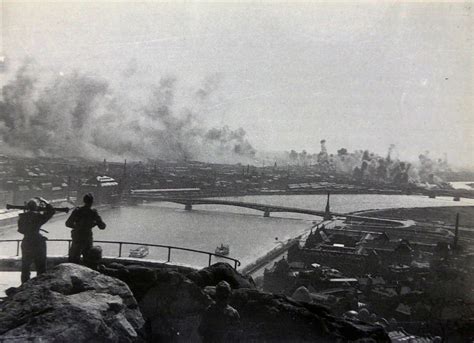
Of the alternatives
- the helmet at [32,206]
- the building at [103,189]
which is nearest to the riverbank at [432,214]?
the building at [103,189]

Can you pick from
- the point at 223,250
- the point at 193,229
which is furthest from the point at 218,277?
the point at 193,229

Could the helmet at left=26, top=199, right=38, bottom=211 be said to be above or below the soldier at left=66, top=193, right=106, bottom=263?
above

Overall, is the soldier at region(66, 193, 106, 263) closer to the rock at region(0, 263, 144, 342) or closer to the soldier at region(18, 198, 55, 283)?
the soldier at region(18, 198, 55, 283)

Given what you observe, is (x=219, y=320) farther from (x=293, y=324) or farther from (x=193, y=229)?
(x=193, y=229)

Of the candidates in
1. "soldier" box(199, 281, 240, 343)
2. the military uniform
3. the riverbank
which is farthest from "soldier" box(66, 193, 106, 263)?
the riverbank

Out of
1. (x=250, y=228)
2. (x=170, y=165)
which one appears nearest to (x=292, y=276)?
(x=250, y=228)

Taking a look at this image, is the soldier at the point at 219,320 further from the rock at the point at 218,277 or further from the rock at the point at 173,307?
the rock at the point at 218,277
